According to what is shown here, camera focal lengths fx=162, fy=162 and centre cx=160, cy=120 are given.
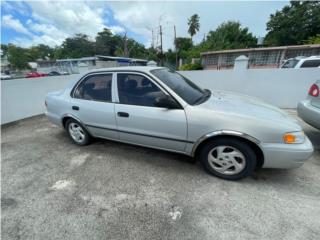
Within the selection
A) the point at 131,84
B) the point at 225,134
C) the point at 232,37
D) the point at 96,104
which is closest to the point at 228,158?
the point at 225,134

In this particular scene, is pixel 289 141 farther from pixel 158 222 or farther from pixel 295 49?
pixel 295 49

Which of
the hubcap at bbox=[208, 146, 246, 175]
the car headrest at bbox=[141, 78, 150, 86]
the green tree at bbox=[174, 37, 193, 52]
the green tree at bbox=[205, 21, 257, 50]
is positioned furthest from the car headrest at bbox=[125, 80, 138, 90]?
the green tree at bbox=[174, 37, 193, 52]

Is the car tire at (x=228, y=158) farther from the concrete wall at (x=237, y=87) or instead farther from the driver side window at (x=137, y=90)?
the concrete wall at (x=237, y=87)

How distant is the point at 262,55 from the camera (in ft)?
61.4

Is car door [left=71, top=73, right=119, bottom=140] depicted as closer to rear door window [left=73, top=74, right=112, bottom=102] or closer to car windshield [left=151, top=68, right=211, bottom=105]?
rear door window [left=73, top=74, right=112, bottom=102]

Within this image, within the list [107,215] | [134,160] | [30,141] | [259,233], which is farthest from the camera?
[30,141]

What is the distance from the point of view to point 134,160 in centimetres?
280

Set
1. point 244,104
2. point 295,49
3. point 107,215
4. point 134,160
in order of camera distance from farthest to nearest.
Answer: point 295,49
point 134,160
point 244,104
point 107,215

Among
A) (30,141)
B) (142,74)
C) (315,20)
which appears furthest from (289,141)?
(315,20)

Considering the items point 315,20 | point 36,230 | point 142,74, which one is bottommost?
point 36,230

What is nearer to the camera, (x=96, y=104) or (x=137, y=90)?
(x=137, y=90)

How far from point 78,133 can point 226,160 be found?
2778 mm

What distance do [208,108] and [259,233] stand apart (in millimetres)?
1412

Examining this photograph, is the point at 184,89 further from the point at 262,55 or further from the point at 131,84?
the point at 262,55
